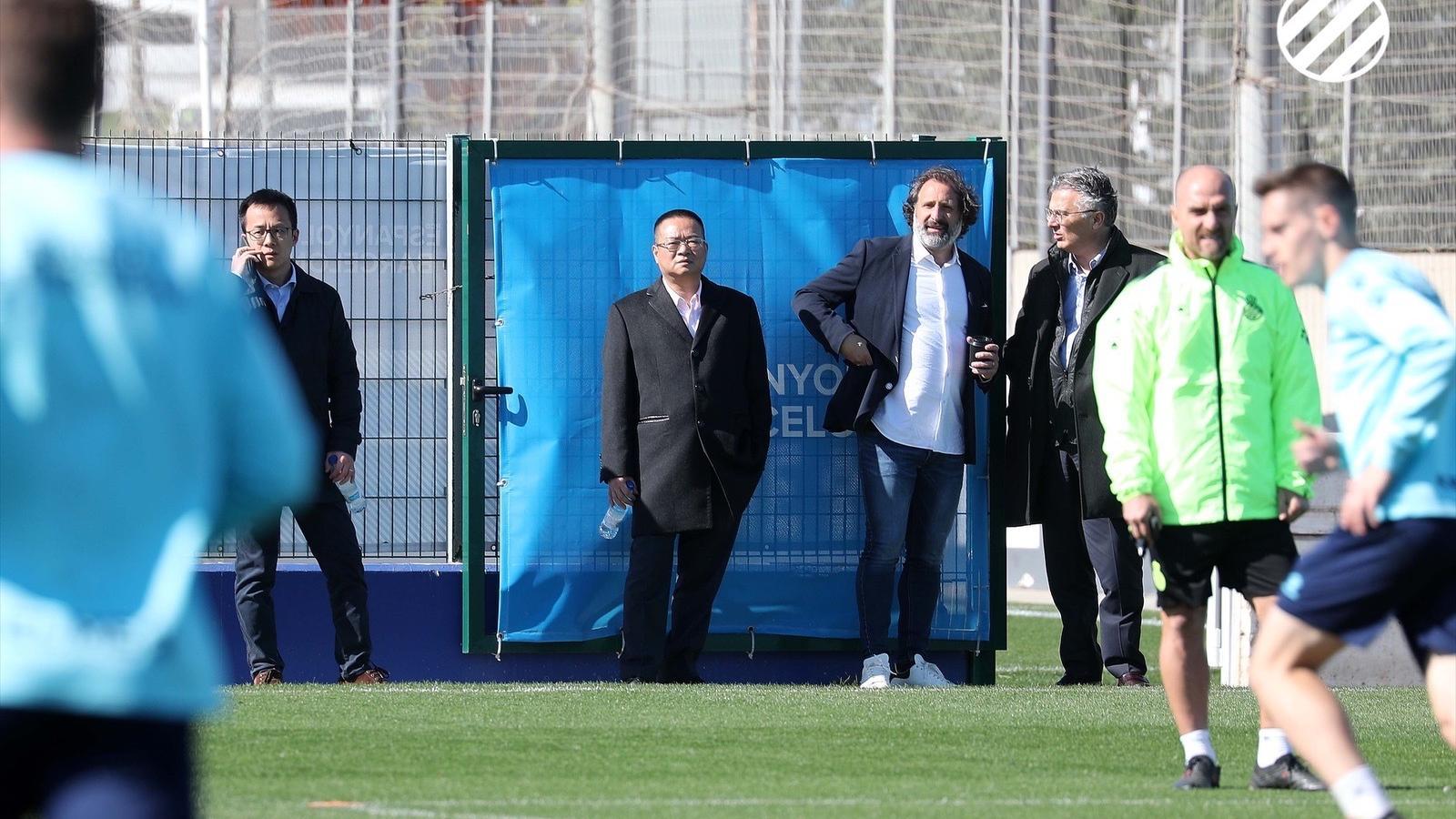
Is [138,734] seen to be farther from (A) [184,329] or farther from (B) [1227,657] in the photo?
(B) [1227,657]

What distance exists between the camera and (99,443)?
8.10ft

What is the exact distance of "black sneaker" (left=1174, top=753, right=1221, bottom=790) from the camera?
251 inches

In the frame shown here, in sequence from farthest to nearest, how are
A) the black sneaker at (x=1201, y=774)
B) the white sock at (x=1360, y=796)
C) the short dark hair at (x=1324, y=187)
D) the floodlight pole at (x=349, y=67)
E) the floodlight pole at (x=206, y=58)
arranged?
the floodlight pole at (x=349, y=67) < the floodlight pole at (x=206, y=58) < the black sneaker at (x=1201, y=774) < the short dark hair at (x=1324, y=187) < the white sock at (x=1360, y=796)

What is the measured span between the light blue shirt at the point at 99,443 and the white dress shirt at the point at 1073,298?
7.37 metres

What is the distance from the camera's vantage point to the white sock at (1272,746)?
21.1ft

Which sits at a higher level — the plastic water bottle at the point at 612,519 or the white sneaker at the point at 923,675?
the plastic water bottle at the point at 612,519

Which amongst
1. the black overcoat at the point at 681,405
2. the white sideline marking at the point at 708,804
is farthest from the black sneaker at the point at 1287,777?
the black overcoat at the point at 681,405

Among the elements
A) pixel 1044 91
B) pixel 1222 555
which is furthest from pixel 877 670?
pixel 1044 91

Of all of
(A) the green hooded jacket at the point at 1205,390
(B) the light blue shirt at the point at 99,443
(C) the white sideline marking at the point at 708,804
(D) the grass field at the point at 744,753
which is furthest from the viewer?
(A) the green hooded jacket at the point at 1205,390

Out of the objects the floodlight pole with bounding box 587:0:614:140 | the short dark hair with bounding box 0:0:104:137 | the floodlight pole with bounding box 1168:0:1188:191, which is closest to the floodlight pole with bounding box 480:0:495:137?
the floodlight pole with bounding box 587:0:614:140

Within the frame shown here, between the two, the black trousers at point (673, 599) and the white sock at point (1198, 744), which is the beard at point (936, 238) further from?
the white sock at point (1198, 744)

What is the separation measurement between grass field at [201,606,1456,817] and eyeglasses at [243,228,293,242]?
6.36 ft

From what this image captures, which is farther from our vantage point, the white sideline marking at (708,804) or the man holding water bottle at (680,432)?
the man holding water bottle at (680,432)

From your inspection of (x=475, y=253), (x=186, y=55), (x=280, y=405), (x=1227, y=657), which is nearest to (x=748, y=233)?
(x=475, y=253)
